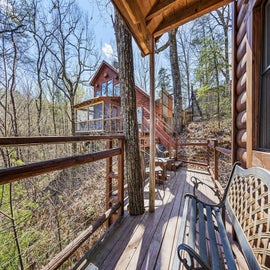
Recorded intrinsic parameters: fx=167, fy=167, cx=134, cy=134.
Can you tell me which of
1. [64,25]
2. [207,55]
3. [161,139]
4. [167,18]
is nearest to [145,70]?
[64,25]

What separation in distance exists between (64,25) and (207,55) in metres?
9.72

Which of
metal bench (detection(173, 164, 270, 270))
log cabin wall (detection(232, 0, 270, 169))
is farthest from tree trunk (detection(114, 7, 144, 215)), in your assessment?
log cabin wall (detection(232, 0, 270, 169))

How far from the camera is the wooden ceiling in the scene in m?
1.79

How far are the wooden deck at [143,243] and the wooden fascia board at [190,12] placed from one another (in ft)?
7.29

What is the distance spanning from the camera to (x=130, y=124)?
257 centimetres

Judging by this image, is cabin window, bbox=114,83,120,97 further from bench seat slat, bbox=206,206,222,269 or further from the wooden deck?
bench seat slat, bbox=206,206,222,269

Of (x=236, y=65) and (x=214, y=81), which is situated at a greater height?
(x=214, y=81)

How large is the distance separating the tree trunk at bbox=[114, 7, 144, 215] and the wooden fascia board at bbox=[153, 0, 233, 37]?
57 cm

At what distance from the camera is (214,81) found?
9.50 meters

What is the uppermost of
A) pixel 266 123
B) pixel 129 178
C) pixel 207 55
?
pixel 207 55

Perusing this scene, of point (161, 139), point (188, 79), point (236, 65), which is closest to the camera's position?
point (236, 65)

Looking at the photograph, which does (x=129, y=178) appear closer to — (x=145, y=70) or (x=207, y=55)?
(x=207, y=55)

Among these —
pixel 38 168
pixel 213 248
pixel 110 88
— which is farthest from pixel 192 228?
pixel 110 88

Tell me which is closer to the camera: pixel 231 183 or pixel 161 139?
pixel 231 183
